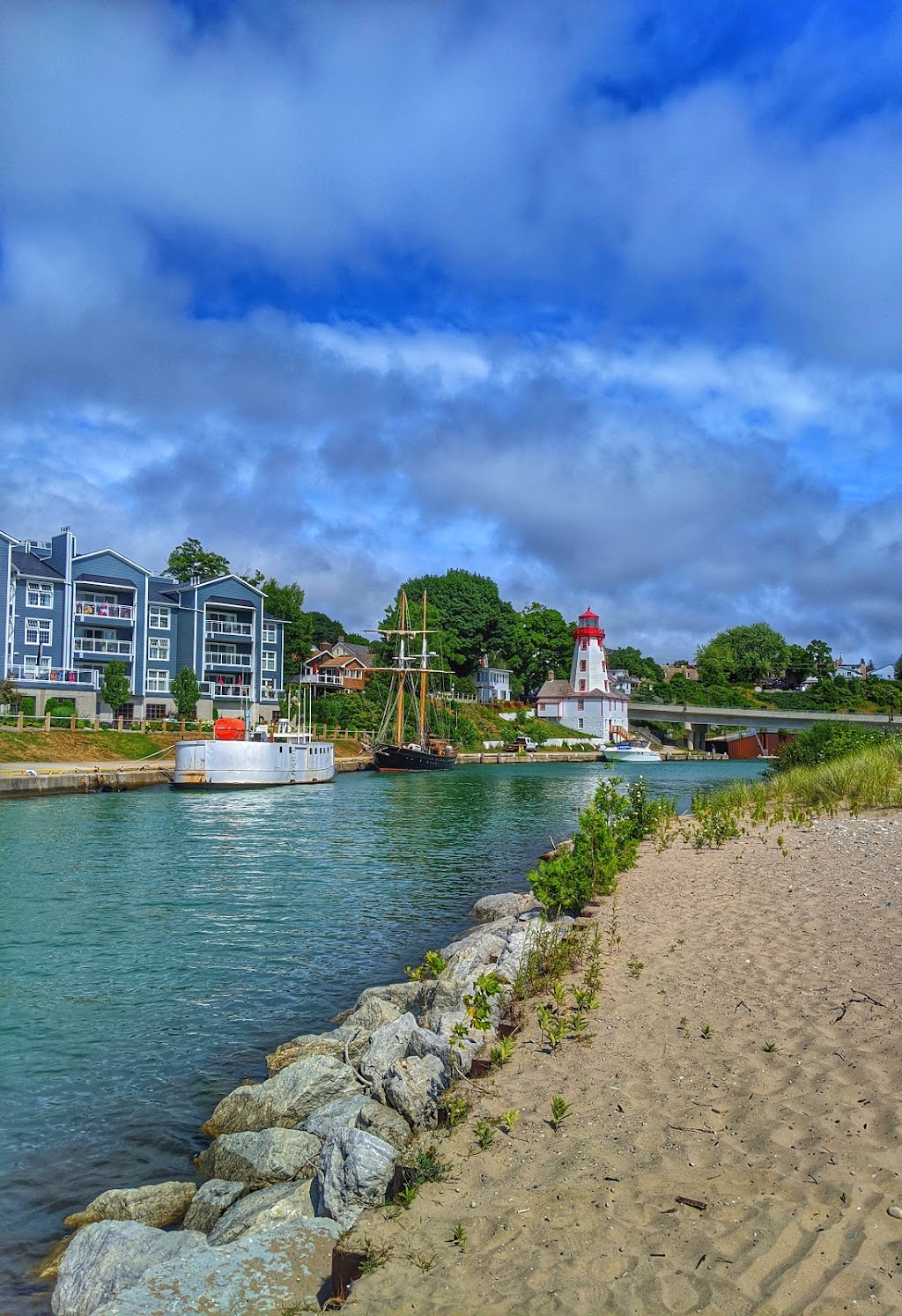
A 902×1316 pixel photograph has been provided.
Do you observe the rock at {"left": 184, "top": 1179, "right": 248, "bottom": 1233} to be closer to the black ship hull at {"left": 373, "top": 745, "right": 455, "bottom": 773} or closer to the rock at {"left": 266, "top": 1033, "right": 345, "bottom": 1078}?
the rock at {"left": 266, "top": 1033, "right": 345, "bottom": 1078}

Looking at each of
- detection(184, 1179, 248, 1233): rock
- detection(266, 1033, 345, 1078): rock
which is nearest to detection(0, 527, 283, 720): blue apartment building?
detection(266, 1033, 345, 1078): rock

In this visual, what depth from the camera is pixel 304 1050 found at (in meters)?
9.59

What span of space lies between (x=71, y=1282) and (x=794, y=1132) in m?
4.78

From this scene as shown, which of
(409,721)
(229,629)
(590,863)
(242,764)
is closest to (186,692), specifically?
(229,629)

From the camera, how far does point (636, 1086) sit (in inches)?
268

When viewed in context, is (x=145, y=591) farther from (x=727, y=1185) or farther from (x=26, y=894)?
(x=727, y=1185)

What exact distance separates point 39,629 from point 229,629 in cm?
1599

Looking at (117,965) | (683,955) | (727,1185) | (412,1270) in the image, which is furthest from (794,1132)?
(117,965)

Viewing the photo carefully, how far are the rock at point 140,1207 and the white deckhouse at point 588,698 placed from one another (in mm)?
98905

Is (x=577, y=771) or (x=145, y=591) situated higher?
(x=145, y=591)

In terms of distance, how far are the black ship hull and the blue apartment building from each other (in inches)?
447

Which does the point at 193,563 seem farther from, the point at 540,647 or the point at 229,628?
the point at 540,647

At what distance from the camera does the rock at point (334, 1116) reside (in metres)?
7.13

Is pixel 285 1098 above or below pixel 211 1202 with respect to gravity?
above
